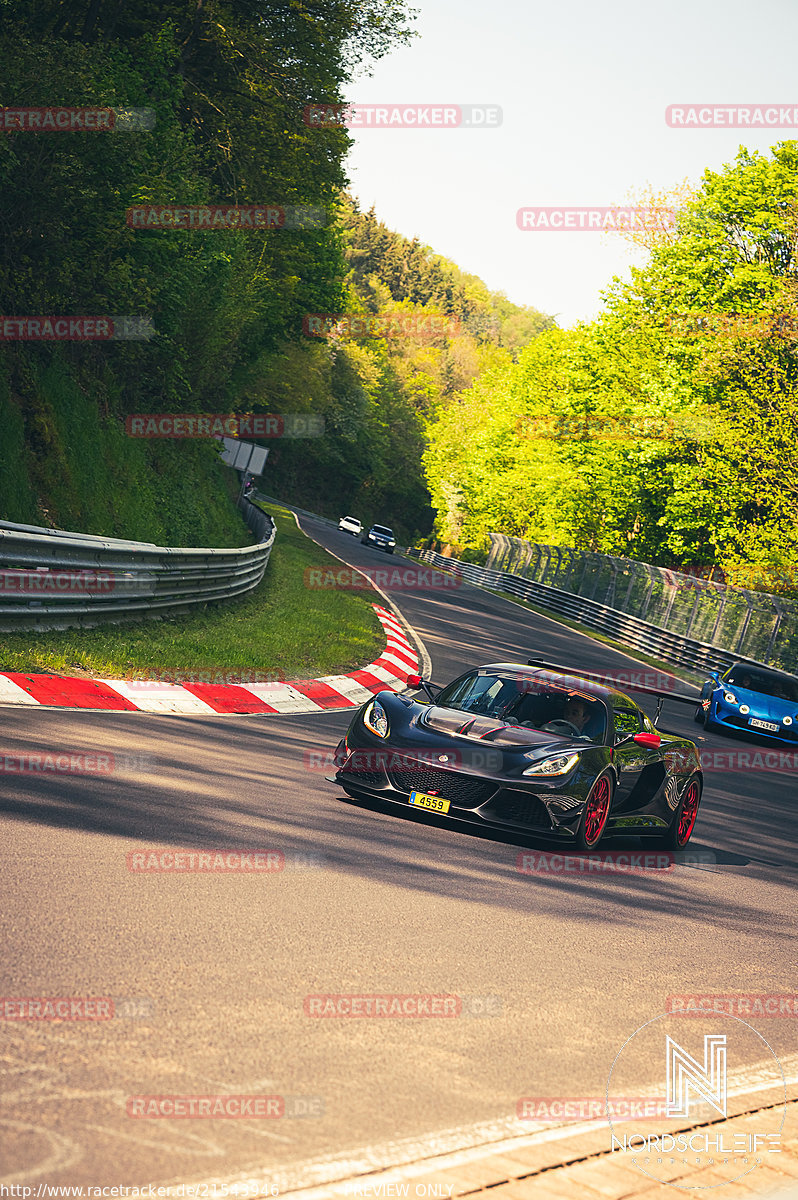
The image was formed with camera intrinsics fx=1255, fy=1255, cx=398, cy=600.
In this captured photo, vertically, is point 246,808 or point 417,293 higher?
point 417,293

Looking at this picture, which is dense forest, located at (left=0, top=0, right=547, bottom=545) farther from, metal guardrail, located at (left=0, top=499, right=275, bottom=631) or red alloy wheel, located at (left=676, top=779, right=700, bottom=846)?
red alloy wheel, located at (left=676, top=779, right=700, bottom=846)

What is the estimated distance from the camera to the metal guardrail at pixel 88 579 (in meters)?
12.9

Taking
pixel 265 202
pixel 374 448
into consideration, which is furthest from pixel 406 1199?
pixel 374 448

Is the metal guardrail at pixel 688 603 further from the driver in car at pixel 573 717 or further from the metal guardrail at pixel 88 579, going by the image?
the driver in car at pixel 573 717

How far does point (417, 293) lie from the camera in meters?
154

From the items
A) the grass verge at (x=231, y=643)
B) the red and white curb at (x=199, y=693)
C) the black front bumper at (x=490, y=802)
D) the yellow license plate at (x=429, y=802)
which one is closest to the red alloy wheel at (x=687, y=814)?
the black front bumper at (x=490, y=802)

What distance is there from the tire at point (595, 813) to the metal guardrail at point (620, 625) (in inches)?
853

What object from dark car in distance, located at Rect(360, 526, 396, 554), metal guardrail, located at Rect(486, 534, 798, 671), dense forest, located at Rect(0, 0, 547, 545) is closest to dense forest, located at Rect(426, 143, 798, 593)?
metal guardrail, located at Rect(486, 534, 798, 671)

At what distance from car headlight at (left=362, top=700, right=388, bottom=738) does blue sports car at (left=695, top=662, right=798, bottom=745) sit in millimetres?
14104

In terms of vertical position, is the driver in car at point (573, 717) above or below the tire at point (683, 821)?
above

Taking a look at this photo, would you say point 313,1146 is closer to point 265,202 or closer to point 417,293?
point 265,202

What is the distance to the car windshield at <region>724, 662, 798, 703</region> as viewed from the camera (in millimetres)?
23689

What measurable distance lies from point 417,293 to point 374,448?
155 feet

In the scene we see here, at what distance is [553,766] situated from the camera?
914cm
